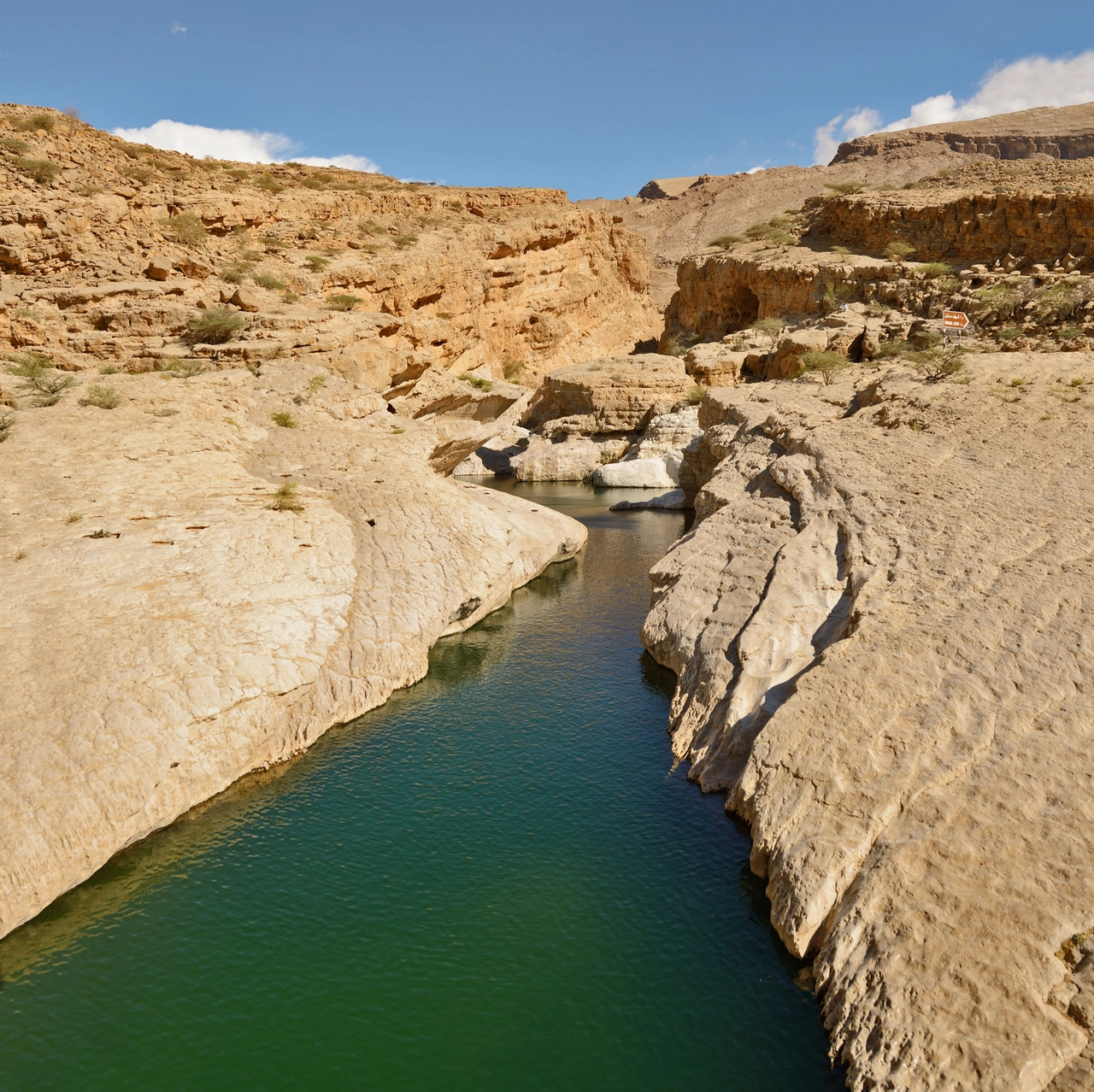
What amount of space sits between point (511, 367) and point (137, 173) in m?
23.8

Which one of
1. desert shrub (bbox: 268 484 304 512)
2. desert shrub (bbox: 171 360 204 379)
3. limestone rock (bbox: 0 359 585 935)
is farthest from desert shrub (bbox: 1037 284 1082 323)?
desert shrub (bbox: 171 360 204 379)

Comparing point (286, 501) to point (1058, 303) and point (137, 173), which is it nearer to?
point (137, 173)

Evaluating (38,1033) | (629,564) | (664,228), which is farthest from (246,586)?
(664,228)

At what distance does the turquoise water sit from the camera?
6.00 meters

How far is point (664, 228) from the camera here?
89.8 m

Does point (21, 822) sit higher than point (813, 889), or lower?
higher

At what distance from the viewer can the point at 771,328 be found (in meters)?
38.5

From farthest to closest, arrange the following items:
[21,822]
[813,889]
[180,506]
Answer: [180,506] < [21,822] < [813,889]

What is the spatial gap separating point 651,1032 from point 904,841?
248cm

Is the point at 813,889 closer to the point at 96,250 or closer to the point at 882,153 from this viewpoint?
the point at 96,250

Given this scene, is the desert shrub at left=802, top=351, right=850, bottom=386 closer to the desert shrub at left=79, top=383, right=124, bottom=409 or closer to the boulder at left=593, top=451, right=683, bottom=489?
the boulder at left=593, top=451, right=683, bottom=489

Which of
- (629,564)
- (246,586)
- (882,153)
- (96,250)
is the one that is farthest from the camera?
(882,153)

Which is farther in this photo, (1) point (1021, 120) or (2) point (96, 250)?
(1) point (1021, 120)

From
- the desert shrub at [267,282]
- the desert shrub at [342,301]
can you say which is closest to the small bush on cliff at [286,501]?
the desert shrub at [342,301]
